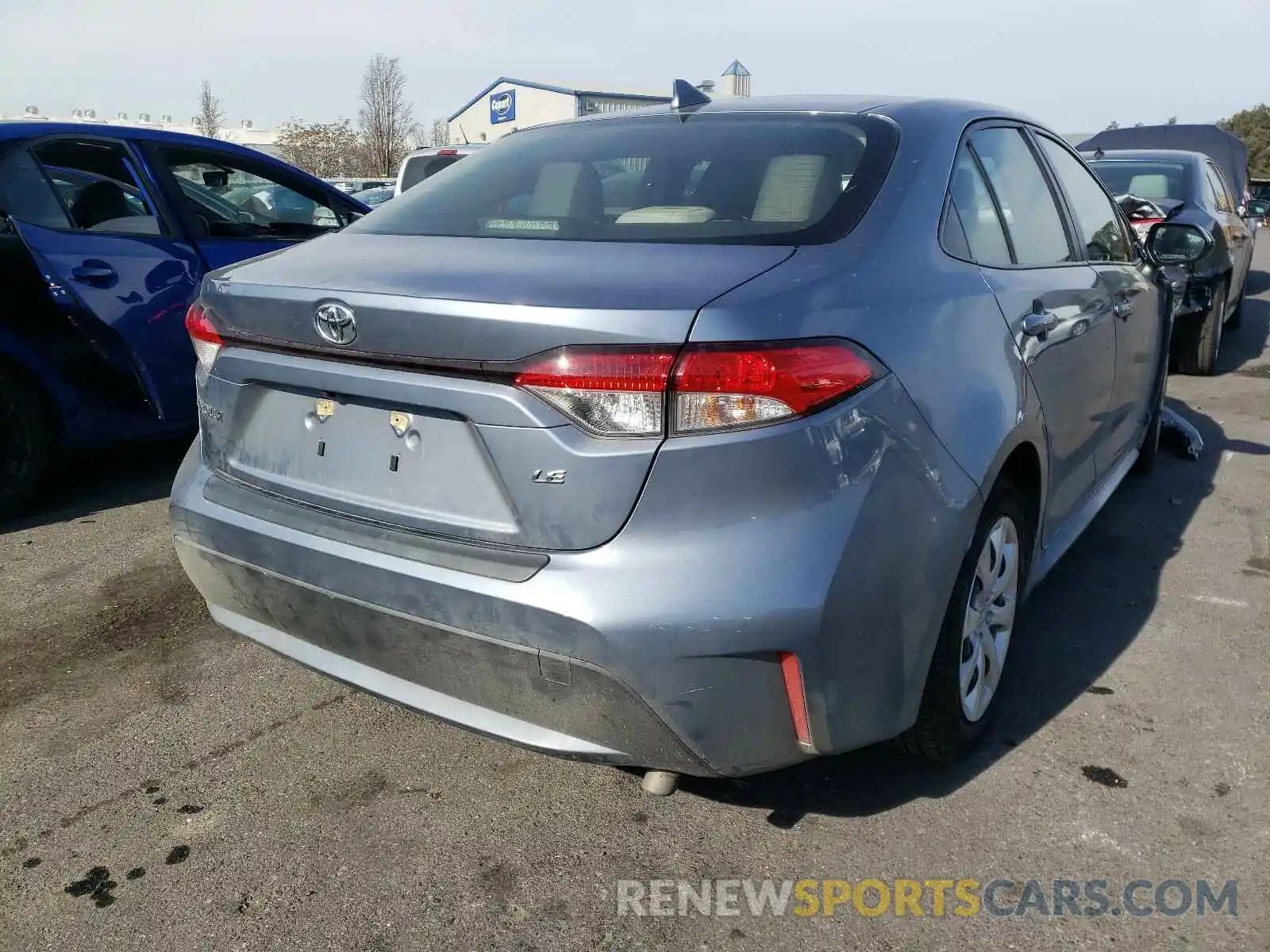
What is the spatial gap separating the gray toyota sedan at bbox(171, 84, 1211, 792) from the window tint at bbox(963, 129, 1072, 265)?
151 mm

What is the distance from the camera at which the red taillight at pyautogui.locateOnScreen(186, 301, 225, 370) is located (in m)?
2.38

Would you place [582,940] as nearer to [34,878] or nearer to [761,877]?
[761,877]

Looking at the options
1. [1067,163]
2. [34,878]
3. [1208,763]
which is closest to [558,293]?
[34,878]

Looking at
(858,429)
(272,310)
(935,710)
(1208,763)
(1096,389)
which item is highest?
(272,310)

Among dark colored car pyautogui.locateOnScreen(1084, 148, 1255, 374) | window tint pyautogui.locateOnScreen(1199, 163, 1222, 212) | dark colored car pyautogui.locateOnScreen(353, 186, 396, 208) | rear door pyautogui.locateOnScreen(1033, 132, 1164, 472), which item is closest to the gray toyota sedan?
rear door pyautogui.locateOnScreen(1033, 132, 1164, 472)

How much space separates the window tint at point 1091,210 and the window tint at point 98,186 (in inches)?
141

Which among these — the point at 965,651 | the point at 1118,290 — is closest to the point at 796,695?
the point at 965,651

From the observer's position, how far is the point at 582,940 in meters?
2.03

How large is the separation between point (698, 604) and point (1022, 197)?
1845 millimetres

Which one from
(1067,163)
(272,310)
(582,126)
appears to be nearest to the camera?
(272,310)

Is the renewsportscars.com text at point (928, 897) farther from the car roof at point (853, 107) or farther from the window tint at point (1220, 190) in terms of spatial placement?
the window tint at point (1220, 190)

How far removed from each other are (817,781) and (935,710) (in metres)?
0.36

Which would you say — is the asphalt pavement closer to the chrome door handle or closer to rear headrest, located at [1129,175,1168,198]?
the chrome door handle

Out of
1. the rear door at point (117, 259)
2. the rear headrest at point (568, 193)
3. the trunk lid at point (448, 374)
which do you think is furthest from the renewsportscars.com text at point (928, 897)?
the rear door at point (117, 259)
